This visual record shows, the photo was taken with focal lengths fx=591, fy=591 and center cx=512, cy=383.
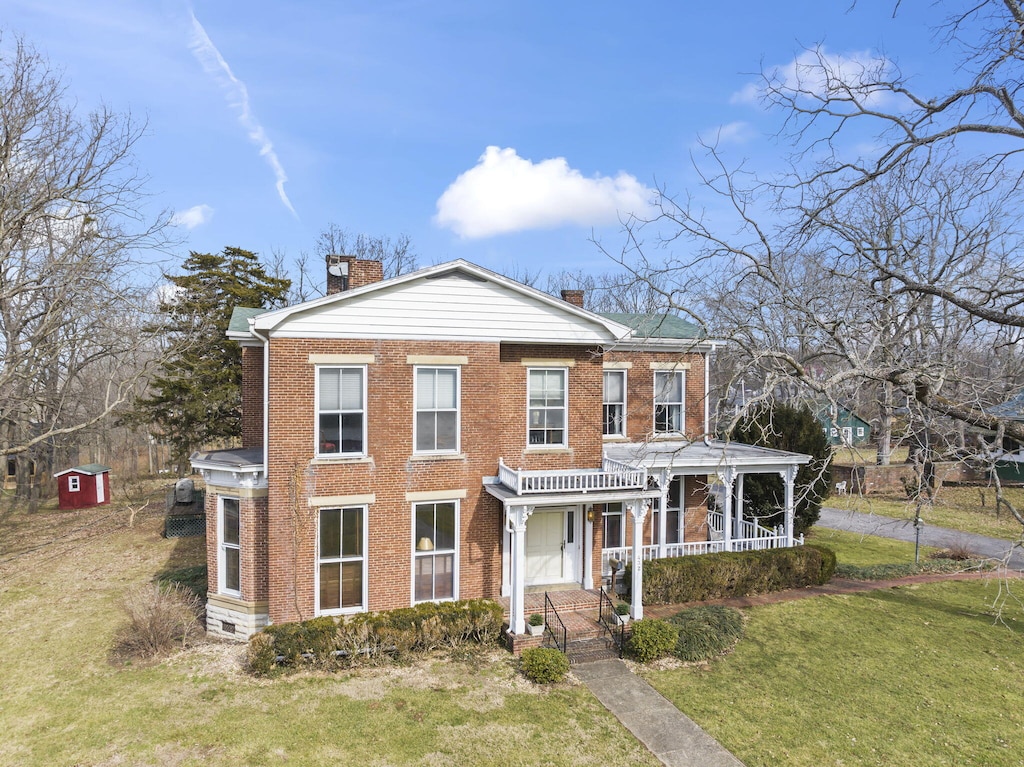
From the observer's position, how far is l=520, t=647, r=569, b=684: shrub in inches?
457

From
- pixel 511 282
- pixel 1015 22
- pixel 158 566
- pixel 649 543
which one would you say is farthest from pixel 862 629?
pixel 158 566

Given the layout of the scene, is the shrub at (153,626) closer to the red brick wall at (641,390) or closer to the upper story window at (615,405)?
the upper story window at (615,405)

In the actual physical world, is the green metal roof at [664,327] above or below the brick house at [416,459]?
above

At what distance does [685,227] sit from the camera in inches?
481

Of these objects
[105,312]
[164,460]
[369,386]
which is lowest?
[164,460]

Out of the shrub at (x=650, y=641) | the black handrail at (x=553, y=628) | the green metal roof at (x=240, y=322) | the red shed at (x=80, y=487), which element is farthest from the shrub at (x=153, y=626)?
the red shed at (x=80, y=487)

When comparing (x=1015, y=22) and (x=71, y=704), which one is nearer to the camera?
(x=1015, y=22)

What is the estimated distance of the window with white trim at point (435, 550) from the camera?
1418 centimetres

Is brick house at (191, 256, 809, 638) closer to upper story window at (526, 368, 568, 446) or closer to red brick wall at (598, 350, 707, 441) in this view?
upper story window at (526, 368, 568, 446)

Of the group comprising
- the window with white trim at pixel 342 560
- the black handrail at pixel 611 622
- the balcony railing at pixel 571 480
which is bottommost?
the black handrail at pixel 611 622

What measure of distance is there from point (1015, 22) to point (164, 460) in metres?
57.8

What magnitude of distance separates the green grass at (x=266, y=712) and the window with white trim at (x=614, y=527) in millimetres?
6516

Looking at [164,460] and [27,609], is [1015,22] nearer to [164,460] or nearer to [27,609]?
[27,609]

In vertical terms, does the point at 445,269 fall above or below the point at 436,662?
above
